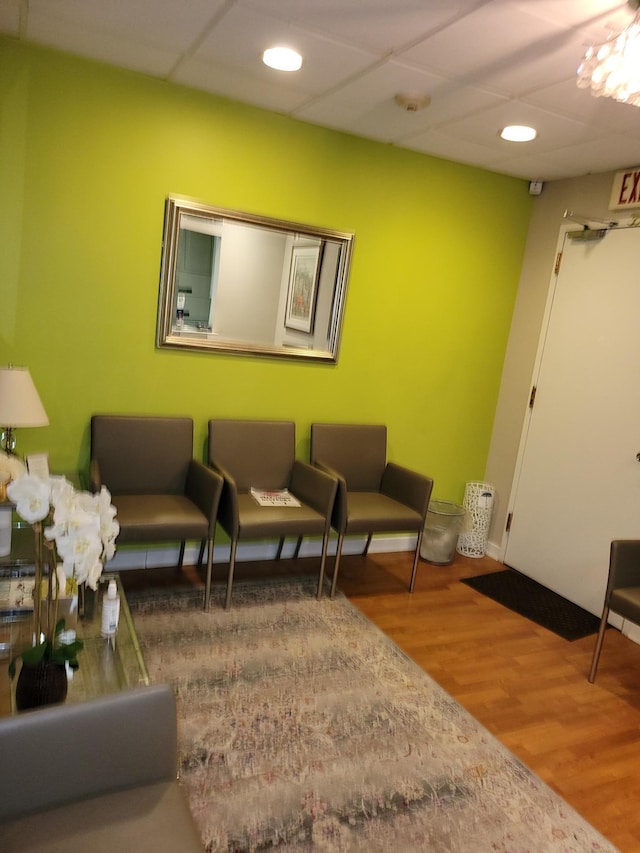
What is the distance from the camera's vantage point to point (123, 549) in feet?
10.6

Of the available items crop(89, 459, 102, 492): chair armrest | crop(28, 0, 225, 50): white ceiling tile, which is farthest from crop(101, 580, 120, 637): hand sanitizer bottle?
crop(28, 0, 225, 50): white ceiling tile

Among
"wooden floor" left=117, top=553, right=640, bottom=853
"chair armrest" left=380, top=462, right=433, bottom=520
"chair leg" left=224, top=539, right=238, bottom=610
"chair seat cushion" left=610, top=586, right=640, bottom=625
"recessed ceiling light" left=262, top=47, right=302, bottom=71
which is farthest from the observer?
"chair armrest" left=380, top=462, right=433, bottom=520

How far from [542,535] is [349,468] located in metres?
1.30

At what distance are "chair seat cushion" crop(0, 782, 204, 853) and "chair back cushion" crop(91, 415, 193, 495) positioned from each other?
1939 millimetres

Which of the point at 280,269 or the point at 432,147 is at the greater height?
the point at 432,147

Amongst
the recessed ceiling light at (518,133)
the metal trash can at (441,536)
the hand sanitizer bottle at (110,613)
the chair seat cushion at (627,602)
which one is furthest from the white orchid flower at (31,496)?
the metal trash can at (441,536)

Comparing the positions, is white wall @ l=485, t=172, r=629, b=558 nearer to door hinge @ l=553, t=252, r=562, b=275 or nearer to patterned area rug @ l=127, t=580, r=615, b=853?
door hinge @ l=553, t=252, r=562, b=275

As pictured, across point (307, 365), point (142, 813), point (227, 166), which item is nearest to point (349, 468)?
point (307, 365)

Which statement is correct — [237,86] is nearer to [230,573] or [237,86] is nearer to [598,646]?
[230,573]

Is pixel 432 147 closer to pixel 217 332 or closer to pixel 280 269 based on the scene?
pixel 280 269

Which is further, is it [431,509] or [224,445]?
[431,509]

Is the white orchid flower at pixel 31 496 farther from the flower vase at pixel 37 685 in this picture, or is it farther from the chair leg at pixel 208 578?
the chair leg at pixel 208 578

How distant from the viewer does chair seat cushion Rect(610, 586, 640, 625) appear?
→ 254 cm

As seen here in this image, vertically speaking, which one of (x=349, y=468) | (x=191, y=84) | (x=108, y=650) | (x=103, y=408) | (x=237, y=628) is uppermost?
(x=191, y=84)
